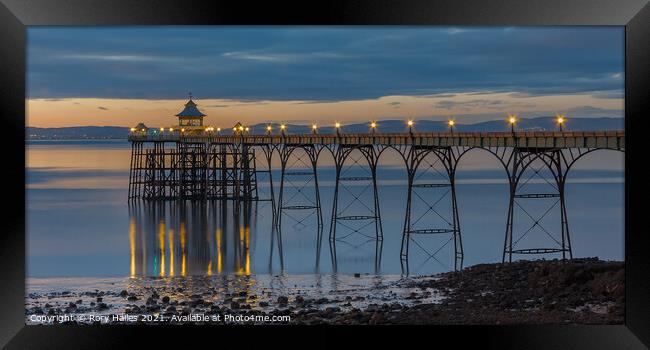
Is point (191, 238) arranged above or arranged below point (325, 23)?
below

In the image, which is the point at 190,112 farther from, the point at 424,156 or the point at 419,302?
the point at 419,302

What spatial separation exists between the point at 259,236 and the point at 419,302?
1911 cm

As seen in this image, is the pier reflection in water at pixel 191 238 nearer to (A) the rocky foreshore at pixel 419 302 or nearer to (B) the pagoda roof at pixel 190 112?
(A) the rocky foreshore at pixel 419 302

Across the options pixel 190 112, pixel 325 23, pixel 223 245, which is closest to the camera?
pixel 325 23

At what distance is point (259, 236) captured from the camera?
3903 centimetres

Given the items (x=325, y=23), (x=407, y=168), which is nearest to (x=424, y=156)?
(x=407, y=168)

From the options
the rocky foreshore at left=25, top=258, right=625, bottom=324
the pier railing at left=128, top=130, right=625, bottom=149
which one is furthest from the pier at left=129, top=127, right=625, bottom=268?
the rocky foreshore at left=25, top=258, right=625, bottom=324

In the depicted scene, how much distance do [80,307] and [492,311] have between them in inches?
370

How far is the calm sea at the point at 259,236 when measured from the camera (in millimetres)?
31359

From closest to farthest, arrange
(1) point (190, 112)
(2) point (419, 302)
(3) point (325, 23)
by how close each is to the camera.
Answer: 1. (3) point (325, 23)
2. (2) point (419, 302)
3. (1) point (190, 112)

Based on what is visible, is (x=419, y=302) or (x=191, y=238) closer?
(x=419, y=302)

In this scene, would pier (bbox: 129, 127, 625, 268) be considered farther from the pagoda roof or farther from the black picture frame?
the black picture frame

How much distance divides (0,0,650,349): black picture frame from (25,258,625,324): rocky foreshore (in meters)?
3.06

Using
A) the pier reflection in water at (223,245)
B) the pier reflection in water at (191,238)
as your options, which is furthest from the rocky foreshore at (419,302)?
the pier reflection in water at (191,238)
